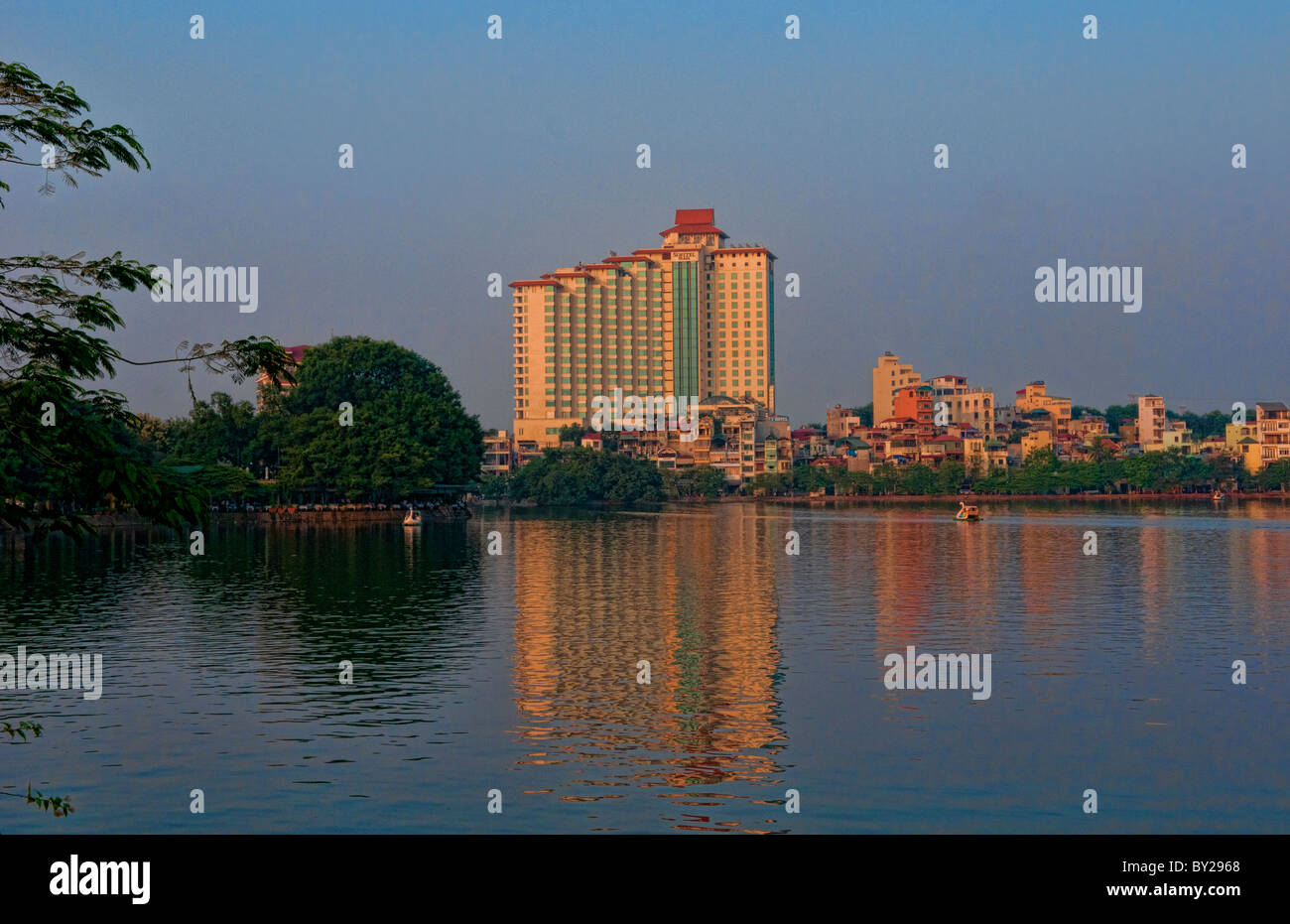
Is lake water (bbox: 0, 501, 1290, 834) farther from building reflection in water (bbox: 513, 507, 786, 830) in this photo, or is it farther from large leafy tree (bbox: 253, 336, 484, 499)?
large leafy tree (bbox: 253, 336, 484, 499)

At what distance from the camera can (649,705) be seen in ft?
81.1

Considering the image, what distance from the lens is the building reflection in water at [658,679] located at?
19.3 m

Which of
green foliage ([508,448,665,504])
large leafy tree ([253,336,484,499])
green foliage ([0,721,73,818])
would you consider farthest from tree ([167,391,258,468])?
green foliage ([0,721,73,818])

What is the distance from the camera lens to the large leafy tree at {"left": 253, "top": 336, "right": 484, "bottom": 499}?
103 m

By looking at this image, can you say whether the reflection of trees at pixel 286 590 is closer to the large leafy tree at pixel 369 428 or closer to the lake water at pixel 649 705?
the lake water at pixel 649 705

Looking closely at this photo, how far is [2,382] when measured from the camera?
35.1ft

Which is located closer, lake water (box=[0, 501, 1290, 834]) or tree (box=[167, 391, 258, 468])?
lake water (box=[0, 501, 1290, 834])

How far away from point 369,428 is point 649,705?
81.4 m

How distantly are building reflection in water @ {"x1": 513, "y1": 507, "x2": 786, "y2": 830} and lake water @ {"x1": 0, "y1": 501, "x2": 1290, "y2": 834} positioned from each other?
4.0 inches

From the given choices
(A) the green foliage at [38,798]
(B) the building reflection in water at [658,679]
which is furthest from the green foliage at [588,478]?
(A) the green foliage at [38,798]

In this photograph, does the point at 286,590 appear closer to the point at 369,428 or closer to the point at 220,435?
the point at 369,428

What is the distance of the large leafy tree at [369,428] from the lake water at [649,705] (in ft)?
164

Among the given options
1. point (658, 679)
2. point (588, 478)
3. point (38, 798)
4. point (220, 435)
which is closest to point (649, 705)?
point (658, 679)
